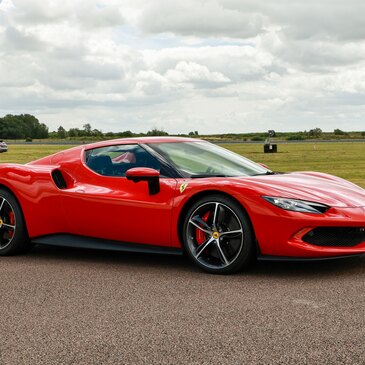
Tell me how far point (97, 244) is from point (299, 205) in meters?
2.09

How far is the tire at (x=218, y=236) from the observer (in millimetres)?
5496

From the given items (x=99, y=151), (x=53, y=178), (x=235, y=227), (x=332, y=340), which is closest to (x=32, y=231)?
(x=53, y=178)

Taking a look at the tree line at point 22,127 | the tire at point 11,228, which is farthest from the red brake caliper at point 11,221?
the tree line at point 22,127

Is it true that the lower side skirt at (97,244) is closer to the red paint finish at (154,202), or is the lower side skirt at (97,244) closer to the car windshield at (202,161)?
the red paint finish at (154,202)

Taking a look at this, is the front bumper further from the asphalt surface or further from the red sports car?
the asphalt surface

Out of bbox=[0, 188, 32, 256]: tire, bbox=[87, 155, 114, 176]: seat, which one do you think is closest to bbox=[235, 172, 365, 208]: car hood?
bbox=[87, 155, 114, 176]: seat

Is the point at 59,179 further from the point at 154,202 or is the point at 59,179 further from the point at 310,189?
the point at 310,189

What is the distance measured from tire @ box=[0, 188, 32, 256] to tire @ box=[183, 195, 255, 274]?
200 cm

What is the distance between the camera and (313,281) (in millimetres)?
5312

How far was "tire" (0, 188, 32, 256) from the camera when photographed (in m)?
6.81

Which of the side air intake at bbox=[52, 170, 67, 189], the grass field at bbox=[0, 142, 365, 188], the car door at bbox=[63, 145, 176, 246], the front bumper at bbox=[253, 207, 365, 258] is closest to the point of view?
the front bumper at bbox=[253, 207, 365, 258]

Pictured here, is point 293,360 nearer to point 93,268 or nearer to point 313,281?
point 313,281

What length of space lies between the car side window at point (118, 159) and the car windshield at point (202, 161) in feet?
0.43

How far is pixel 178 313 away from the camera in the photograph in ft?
14.6
